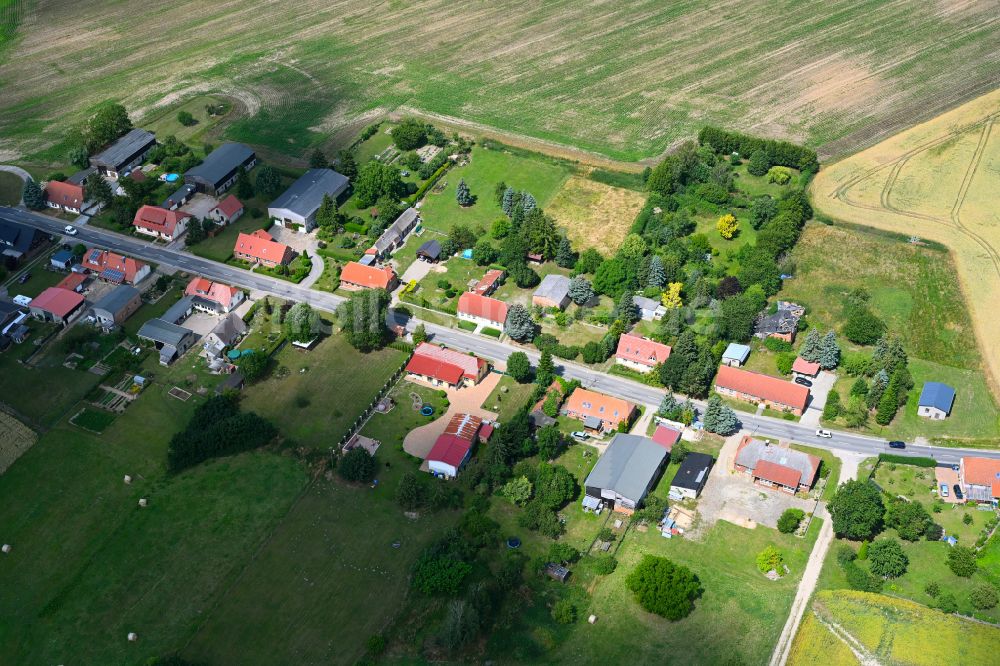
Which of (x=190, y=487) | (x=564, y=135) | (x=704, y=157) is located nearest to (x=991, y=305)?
(x=704, y=157)

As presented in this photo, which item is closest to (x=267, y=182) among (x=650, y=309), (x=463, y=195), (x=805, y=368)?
(x=463, y=195)

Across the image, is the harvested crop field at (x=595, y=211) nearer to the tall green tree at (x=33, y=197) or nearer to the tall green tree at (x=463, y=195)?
the tall green tree at (x=463, y=195)

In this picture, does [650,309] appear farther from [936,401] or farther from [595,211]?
[936,401]

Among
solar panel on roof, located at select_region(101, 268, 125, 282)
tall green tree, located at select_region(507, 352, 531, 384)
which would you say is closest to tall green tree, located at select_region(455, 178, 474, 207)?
tall green tree, located at select_region(507, 352, 531, 384)

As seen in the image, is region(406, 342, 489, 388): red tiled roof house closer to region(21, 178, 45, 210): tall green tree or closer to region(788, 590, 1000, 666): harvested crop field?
region(788, 590, 1000, 666): harvested crop field

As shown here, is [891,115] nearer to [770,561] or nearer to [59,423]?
[770,561]
